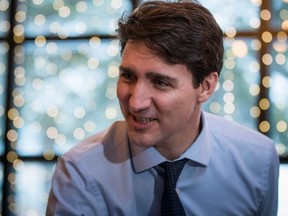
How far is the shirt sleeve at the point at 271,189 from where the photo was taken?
1686 millimetres

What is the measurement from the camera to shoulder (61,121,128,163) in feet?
5.08

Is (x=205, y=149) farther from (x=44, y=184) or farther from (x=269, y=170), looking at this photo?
(x=44, y=184)

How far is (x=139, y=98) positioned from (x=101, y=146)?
245mm

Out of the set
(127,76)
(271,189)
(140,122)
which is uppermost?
(127,76)

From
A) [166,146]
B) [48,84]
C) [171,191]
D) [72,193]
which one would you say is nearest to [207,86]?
[166,146]

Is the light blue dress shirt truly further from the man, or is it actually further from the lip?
the lip

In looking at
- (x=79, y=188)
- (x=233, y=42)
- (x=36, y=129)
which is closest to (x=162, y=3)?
(x=79, y=188)

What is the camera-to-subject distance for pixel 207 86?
163cm

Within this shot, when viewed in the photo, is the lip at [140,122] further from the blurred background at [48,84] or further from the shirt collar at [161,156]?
the blurred background at [48,84]

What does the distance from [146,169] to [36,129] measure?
5.42ft

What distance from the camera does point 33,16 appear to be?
3.16 m

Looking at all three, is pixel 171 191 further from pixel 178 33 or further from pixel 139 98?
pixel 178 33

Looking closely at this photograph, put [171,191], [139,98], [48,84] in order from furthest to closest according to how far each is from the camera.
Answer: [48,84] < [171,191] < [139,98]

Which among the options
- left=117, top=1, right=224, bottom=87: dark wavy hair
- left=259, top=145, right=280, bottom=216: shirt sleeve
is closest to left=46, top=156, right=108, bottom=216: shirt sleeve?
left=117, top=1, right=224, bottom=87: dark wavy hair
